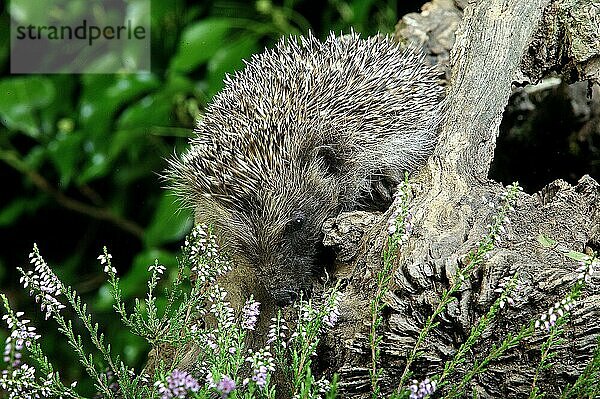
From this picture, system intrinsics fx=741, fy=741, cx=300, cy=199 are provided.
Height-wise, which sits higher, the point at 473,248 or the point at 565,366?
the point at 473,248

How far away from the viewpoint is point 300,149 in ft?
5.38

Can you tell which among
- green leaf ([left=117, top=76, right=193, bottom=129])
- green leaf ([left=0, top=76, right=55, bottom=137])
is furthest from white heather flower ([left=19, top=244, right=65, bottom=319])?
green leaf ([left=0, top=76, right=55, bottom=137])

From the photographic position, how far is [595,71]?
70.4 inches

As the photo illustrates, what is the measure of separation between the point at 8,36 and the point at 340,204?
1.79 meters

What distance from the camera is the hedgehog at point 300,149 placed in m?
1.58

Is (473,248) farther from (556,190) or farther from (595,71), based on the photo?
(595,71)

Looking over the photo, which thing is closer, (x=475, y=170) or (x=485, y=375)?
(x=485, y=375)

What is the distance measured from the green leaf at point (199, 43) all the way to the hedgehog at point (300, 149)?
1.85 ft

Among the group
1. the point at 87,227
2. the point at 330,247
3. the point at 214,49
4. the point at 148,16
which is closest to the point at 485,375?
the point at 330,247

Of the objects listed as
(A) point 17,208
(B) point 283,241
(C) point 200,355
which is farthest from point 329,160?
(A) point 17,208

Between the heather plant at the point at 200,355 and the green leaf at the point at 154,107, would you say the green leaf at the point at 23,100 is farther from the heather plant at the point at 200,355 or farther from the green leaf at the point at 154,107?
the heather plant at the point at 200,355

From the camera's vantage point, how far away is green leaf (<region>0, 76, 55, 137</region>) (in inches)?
99.7

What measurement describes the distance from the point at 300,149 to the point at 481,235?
496 mm
